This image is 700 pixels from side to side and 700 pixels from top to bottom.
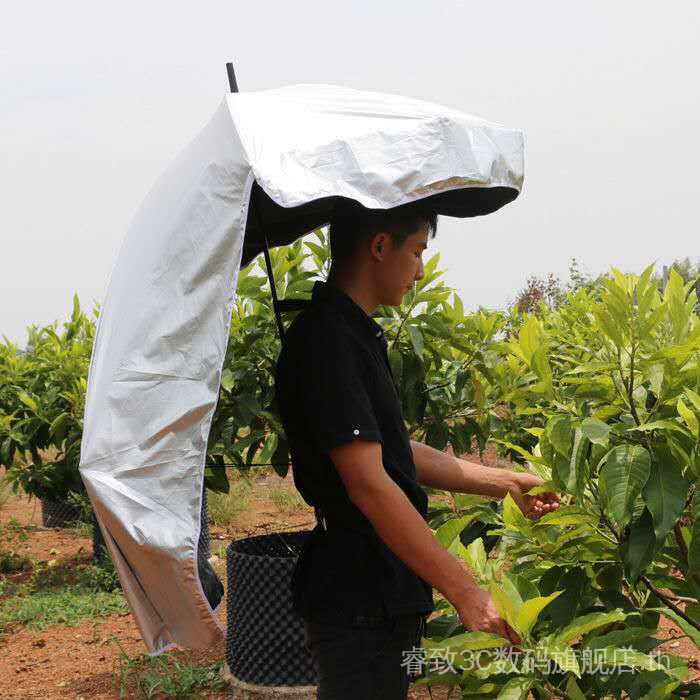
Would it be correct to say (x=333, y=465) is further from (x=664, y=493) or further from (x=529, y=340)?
(x=664, y=493)

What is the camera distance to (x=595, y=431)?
6.08ft

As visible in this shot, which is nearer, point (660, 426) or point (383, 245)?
point (660, 426)

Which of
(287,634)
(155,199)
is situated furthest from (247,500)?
(155,199)

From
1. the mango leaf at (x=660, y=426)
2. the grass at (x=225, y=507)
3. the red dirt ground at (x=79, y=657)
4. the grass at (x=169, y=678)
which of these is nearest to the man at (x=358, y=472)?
the mango leaf at (x=660, y=426)

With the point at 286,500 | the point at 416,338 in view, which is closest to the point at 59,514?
the point at 286,500

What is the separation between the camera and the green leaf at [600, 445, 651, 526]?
1.83m

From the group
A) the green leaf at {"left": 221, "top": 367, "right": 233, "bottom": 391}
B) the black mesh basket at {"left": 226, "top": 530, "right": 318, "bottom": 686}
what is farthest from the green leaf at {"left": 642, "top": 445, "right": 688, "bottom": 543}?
the green leaf at {"left": 221, "top": 367, "right": 233, "bottom": 391}

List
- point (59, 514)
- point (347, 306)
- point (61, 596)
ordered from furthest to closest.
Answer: point (59, 514) < point (61, 596) < point (347, 306)

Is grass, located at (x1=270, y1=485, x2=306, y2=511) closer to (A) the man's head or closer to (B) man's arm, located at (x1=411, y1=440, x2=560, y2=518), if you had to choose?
(B) man's arm, located at (x1=411, y1=440, x2=560, y2=518)

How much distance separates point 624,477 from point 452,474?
741mm

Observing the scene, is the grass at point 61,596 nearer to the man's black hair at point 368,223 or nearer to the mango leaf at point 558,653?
the man's black hair at point 368,223

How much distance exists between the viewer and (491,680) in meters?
1.94

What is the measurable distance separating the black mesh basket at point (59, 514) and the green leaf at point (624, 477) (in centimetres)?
844

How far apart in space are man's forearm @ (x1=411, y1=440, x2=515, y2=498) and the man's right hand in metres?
0.59
